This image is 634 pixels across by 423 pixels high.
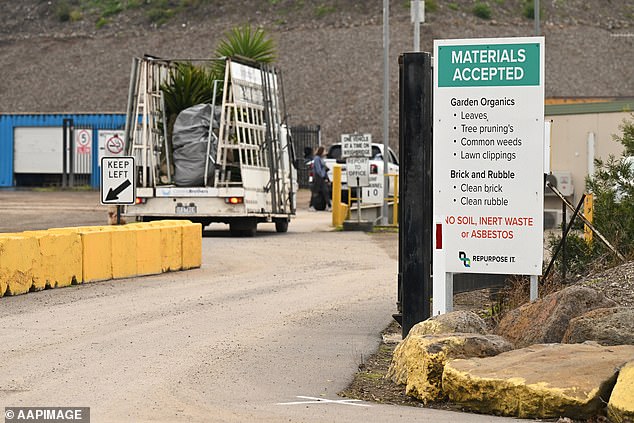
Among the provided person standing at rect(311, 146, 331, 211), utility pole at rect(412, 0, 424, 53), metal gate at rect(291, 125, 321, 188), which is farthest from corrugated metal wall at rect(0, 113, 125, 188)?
utility pole at rect(412, 0, 424, 53)

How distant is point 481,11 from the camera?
8169 centimetres

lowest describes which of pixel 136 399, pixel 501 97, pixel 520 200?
pixel 136 399

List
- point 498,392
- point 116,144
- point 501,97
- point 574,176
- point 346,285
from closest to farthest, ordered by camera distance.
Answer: point 498,392
point 501,97
point 346,285
point 116,144
point 574,176

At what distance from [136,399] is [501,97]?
14.3 ft

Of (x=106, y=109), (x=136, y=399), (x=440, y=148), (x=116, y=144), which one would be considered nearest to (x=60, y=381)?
(x=136, y=399)

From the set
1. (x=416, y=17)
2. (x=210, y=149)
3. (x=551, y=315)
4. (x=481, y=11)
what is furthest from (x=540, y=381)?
(x=481, y=11)

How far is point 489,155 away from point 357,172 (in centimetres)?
1926

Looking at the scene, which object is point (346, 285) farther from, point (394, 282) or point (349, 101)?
point (349, 101)

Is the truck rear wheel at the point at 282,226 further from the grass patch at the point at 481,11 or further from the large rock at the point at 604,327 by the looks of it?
the grass patch at the point at 481,11

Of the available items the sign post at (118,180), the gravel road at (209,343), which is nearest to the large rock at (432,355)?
the gravel road at (209,343)

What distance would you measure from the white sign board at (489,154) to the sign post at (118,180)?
328 inches

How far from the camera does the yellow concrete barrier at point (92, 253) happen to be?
14.9 m

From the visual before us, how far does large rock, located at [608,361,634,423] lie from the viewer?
7.84m

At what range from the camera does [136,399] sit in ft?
28.7
